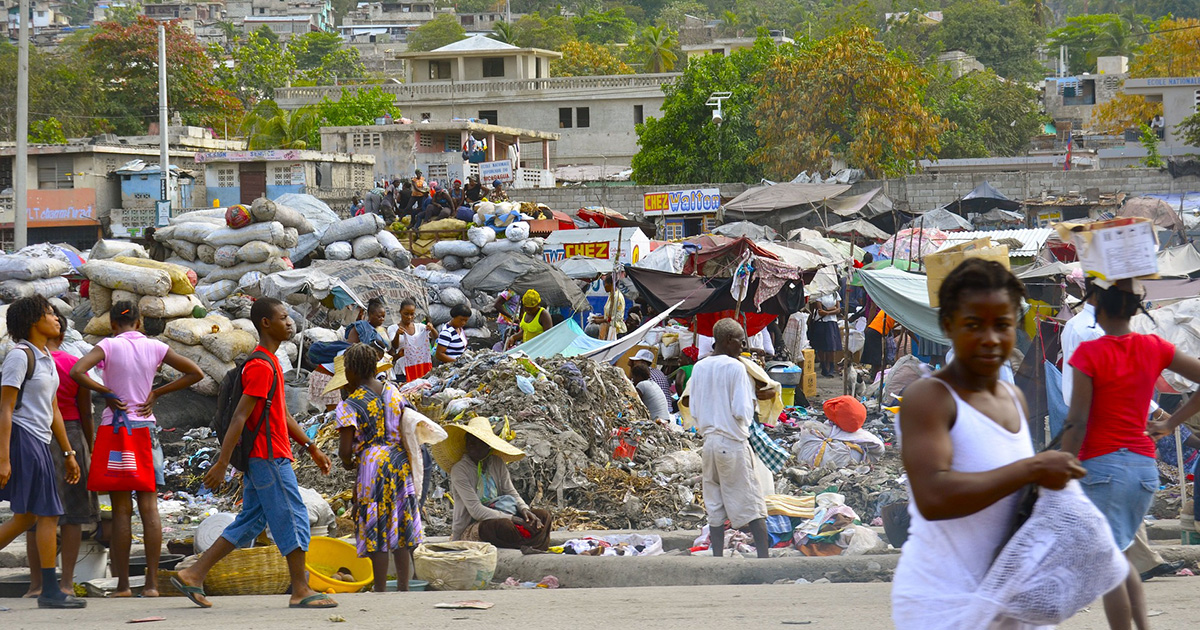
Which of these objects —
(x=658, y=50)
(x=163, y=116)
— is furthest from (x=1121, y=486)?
(x=658, y=50)

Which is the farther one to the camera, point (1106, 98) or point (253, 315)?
point (1106, 98)

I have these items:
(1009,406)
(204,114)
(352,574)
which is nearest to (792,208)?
(352,574)

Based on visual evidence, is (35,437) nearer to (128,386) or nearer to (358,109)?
(128,386)

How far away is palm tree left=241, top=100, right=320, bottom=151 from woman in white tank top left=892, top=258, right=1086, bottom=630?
40.2 m

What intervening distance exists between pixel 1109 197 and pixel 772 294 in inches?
504

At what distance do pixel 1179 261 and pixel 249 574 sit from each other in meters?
10.3

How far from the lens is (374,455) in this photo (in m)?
5.52

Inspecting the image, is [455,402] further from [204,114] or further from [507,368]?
[204,114]

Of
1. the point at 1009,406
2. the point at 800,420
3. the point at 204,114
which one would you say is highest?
the point at 204,114

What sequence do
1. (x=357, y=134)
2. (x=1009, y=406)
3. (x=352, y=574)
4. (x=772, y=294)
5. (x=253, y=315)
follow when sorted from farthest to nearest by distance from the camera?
1. (x=357, y=134)
2. (x=772, y=294)
3. (x=352, y=574)
4. (x=253, y=315)
5. (x=1009, y=406)

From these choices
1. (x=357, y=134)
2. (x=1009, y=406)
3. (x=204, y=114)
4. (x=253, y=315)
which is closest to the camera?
(x=1009, y=406)

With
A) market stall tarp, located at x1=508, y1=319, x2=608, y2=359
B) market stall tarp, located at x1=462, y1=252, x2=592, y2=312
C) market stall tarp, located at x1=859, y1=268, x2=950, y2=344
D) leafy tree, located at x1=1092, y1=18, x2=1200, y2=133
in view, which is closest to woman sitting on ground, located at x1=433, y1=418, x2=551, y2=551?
market stall tarp, located at x1=508, y1=319, x2=608, y2=359

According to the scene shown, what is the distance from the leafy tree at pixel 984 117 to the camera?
42.5m

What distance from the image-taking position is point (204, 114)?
161ft
